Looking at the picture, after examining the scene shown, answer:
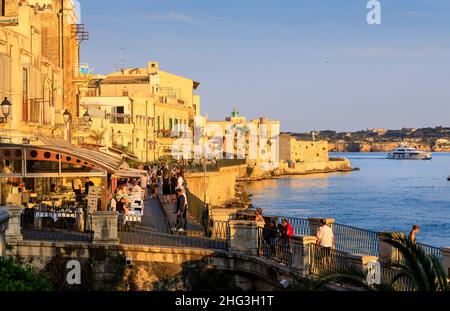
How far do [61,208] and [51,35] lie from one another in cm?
1732

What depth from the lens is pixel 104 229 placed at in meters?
18.6

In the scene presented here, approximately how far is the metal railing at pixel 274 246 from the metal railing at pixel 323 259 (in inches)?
24.6

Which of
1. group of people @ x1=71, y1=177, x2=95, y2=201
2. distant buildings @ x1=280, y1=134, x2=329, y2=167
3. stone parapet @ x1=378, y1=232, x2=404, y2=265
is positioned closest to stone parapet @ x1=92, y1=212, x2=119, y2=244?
stone parapet @ x1=378, y1=232, x2=404, y2=265

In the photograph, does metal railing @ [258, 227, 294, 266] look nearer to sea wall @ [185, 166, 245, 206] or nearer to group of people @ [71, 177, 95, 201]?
group of people @ [71, 177, 95, 201]

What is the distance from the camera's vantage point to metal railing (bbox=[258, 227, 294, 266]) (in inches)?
687

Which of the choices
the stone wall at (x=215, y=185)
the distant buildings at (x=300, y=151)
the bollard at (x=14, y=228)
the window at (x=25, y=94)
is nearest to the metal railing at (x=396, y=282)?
the bollard at (x=14, y=228)

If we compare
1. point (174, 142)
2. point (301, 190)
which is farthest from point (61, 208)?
point (301, 190)

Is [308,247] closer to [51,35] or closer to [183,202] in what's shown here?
[183,202]

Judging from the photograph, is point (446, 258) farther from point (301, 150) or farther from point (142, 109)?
point (301, 150)

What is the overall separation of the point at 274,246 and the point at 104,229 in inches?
150

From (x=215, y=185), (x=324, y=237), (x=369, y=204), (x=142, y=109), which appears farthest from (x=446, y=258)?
(x=369, y=204)

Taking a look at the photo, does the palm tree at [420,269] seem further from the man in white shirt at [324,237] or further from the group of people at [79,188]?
the group of people at [79,188]

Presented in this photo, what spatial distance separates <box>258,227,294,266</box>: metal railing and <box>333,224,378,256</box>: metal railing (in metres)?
2.61
